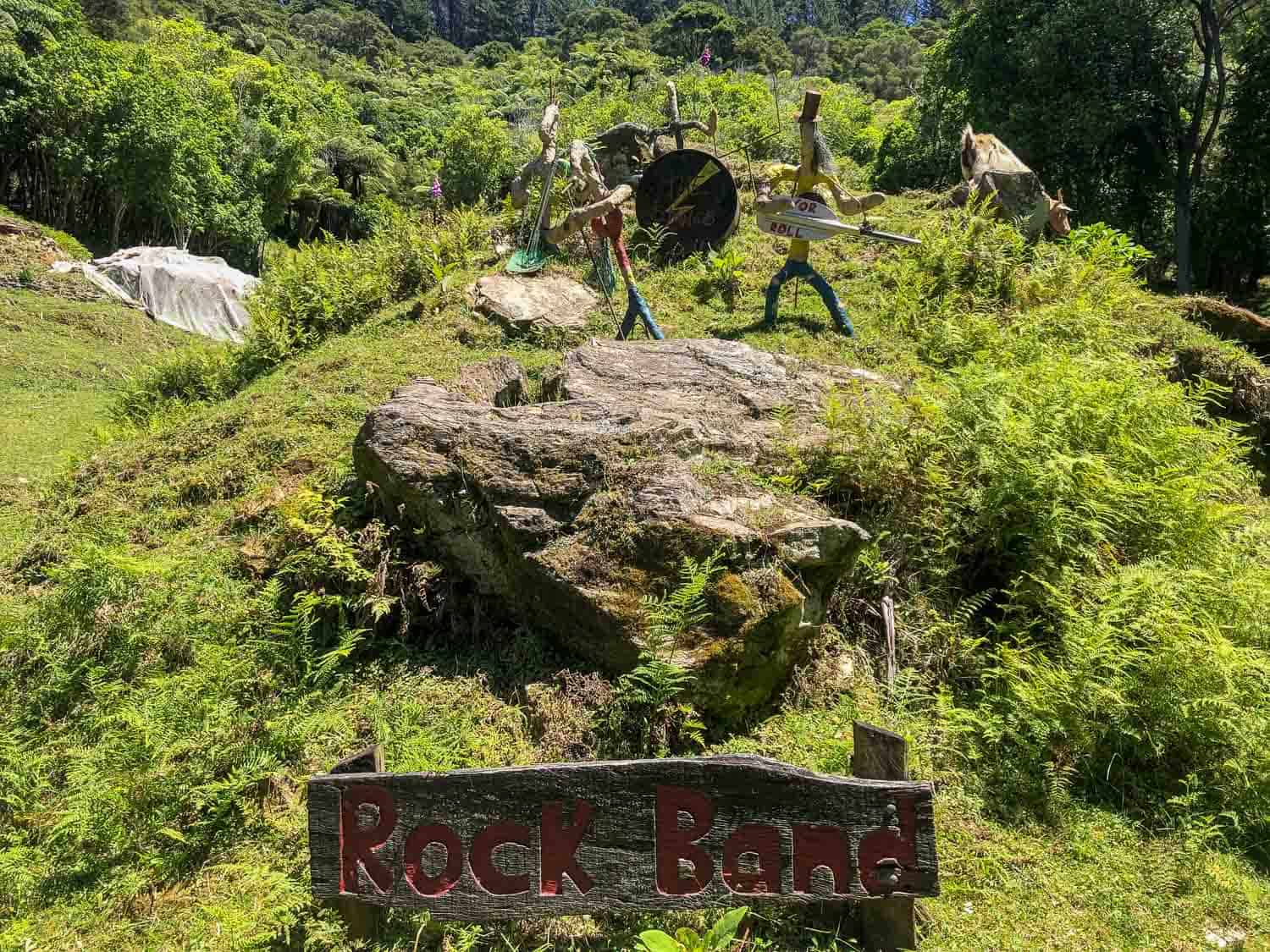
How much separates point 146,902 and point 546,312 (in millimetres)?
7224

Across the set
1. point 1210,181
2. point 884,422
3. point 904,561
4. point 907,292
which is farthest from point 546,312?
point 1210,181

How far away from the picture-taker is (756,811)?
2611 millimetres

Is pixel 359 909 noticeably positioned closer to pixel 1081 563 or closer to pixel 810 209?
pixel 1081 563

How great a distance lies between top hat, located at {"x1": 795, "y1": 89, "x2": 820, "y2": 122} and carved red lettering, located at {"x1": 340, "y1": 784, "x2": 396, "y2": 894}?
7346 mm

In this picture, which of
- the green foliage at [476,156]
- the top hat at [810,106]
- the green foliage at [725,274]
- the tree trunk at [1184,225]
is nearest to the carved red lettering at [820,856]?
the top hat at [810,106]

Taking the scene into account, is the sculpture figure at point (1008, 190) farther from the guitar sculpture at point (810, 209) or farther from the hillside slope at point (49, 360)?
the hillside slope at point (49, 360)

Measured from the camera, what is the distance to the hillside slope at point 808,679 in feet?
10.3

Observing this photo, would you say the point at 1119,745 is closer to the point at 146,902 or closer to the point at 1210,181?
the point at 146,902

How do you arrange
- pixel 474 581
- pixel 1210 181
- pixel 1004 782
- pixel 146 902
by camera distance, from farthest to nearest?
pixel 1210 181, pixel 474 581, pixel 1004 782, pixel 146 902

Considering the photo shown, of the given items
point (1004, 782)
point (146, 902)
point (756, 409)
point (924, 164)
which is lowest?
point (146, 902)

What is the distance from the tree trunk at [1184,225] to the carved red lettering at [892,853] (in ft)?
53.7

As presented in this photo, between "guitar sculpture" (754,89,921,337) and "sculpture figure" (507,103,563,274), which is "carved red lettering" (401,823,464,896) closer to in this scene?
"guitar sculpture" (754,89,921,337)

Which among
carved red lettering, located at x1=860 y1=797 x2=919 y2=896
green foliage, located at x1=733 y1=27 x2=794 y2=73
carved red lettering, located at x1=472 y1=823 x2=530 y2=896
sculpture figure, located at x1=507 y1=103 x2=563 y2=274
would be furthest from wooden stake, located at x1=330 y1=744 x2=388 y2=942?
green foliage, located at x1=733 y1=27 x2=794 y2=73

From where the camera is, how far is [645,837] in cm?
262
